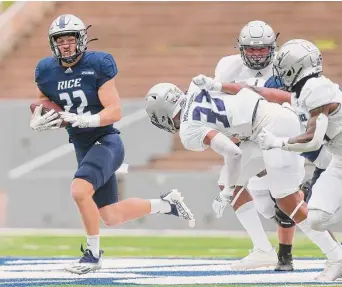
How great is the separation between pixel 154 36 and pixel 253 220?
7.29m

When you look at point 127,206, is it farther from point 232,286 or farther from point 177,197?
point 232,286

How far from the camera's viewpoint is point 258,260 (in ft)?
19.5

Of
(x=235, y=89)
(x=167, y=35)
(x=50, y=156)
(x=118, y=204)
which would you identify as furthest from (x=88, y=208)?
(x=167, y=35)

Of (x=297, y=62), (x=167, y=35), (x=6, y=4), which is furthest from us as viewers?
(x=6, y=4)

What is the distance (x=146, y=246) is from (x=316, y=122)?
13.4ft

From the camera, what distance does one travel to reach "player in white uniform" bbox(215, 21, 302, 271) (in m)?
5.88

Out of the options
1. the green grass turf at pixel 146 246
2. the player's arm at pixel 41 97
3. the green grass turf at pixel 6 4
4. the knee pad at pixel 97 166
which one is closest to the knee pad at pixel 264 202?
the knee pad at pixel 97 166

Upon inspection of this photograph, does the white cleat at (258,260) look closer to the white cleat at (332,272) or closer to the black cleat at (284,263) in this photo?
the black cleat at (284,263)

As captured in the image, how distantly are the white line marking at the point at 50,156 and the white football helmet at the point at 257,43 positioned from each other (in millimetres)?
4749


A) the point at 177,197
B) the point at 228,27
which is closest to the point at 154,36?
the point at 228,27

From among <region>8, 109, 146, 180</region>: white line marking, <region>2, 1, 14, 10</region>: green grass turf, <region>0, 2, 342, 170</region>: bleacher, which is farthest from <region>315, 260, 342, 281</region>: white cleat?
<region>2, 1, 14, 10</region>: green grass turf

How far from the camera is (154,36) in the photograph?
513 inches

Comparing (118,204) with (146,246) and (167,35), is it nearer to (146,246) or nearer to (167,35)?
(146,246)

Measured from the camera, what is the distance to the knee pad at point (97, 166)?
220 inches
